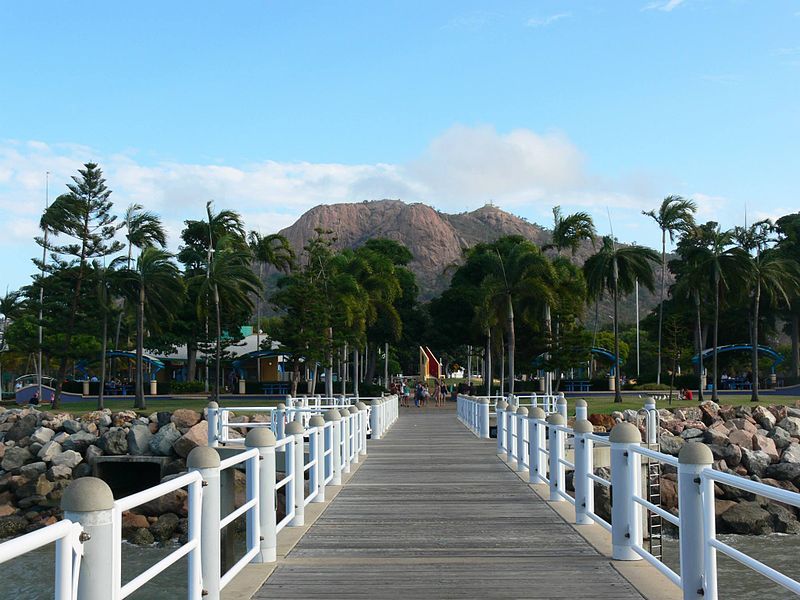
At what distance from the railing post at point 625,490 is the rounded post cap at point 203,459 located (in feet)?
11.6

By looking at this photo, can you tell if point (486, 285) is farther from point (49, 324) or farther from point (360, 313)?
point (49, 324)

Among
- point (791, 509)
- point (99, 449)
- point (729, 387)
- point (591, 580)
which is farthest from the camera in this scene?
point (729, 387)

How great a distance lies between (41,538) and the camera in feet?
11.0

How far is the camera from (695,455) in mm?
5688

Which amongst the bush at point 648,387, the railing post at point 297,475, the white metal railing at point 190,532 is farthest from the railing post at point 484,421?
the bush at point 648,387

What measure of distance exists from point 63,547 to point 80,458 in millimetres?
27826

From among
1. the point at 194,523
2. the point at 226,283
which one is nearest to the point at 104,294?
the point at 226,283

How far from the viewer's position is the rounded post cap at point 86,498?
3834mm

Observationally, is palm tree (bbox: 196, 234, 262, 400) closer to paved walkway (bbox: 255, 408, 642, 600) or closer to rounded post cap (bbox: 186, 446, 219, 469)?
paved walkway (bbox: 255, 408, 642, 600)

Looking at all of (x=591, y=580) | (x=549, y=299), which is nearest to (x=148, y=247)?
(x=549, y=299)

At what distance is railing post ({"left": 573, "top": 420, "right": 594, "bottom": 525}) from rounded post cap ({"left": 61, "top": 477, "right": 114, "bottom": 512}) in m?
6.24

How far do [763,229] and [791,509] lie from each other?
58.2 m

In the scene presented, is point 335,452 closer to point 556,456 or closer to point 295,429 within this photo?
point 556,456

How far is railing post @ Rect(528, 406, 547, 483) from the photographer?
13.4 meters
